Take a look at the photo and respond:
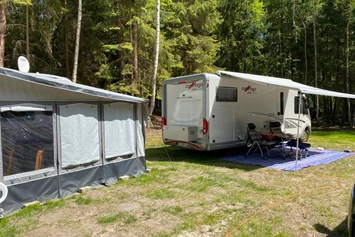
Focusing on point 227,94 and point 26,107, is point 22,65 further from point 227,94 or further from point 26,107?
point 227,94

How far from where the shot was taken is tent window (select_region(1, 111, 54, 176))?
13.1 ft

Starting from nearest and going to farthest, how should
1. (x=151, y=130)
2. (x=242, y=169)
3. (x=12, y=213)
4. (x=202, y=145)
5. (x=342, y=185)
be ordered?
1. (x=12, y=213)
2. (x=342, y=185)
3. (x=242, y=169)
4. (x=202, y=145)
5. (x=151, y=130)

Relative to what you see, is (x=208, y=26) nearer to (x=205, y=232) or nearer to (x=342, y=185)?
(x=342, y=185)

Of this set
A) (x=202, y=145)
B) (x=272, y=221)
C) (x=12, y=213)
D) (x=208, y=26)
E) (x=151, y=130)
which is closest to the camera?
(x=272, y=221)

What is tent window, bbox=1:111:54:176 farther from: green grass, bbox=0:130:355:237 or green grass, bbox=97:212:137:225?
green grass, bbox=97:212:137:225

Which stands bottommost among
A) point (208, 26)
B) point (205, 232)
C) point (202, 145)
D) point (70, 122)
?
point (205, 232)

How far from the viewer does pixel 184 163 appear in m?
7.24

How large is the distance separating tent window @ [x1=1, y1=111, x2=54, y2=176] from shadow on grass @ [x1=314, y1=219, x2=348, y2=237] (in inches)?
154

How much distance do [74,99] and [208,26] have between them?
13887 millimetres

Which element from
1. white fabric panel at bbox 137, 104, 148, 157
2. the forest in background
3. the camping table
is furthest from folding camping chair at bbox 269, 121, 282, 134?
the forest in background

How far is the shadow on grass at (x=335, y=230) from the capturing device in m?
3.32

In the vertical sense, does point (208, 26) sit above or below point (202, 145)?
above

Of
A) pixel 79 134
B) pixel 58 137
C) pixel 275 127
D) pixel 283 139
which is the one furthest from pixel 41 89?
pixel 275 127

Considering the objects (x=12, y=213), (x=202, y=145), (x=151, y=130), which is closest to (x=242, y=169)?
(x=202, y=145)
